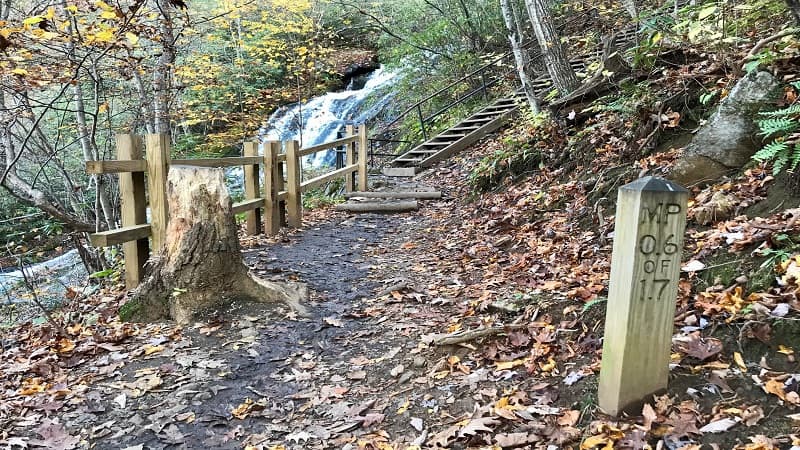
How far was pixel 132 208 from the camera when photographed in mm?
5348

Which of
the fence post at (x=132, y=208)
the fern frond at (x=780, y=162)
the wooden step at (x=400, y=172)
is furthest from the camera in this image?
the wooden step at (x=400, y=172)

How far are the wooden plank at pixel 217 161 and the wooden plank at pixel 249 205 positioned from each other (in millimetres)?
548

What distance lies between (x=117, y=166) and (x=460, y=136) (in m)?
10.8

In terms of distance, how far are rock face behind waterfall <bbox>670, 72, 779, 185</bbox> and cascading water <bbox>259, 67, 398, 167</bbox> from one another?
615 inches

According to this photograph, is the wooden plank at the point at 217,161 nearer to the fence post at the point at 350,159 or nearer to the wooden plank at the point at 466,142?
the fence post at the point at 350,159

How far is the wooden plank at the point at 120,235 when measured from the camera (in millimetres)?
4773

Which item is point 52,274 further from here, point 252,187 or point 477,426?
point 477,426

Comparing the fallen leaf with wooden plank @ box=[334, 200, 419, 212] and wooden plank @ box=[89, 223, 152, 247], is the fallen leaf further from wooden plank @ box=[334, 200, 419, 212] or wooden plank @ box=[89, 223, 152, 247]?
wooden plank @ box=[334, 200, 419, 212]

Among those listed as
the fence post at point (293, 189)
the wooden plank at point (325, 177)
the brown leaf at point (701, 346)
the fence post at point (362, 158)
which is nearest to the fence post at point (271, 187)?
the fence post at point (293, 189)

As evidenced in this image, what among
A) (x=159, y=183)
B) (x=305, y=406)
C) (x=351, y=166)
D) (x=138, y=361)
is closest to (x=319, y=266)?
(x=159, y=183)

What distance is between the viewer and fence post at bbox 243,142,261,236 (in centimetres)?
773

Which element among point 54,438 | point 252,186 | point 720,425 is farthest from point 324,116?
point 720,425

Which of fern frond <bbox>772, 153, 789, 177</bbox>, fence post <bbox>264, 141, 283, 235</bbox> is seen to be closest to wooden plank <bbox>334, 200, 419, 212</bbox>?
fence post <bbox>264, 141, 283, 235</bbox>

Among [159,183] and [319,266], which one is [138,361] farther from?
[319,266]
